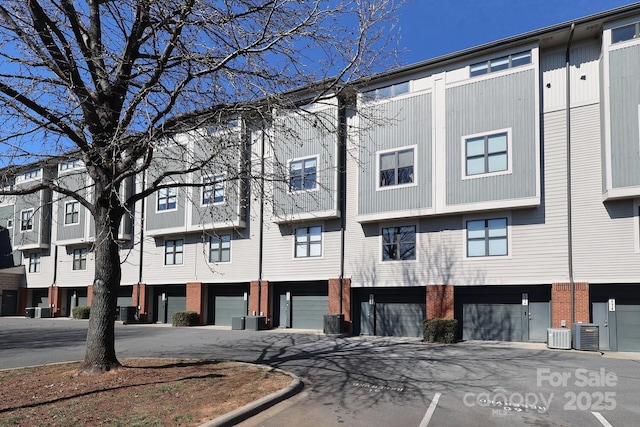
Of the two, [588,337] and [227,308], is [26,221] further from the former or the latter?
[588,337]

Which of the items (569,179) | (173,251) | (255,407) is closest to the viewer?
(255,407)

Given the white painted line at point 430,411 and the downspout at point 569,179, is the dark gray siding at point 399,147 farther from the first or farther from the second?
the white painted line at point 430,411

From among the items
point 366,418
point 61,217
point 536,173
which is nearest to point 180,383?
point 366,418

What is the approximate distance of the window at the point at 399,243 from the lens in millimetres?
21141

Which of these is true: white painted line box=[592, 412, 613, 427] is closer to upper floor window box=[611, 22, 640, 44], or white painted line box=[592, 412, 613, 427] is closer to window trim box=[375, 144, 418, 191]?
window trim box=[375, 144, 418, 191]

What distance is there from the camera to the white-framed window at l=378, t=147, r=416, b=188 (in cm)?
A: 2089

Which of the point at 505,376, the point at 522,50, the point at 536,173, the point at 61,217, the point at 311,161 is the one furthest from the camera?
the point at 61,217

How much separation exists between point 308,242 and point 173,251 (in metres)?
10.2

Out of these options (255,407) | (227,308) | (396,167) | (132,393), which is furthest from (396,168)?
(132,393)

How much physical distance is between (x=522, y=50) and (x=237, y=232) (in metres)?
16.7

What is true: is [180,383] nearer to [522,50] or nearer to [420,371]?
[420,371]

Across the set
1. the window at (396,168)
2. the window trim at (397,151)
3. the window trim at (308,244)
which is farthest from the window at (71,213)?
the window at (396,168)

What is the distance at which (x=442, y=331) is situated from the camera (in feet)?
61.7

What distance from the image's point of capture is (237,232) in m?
26.6
